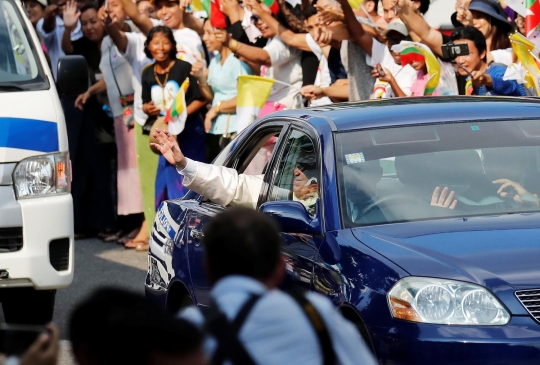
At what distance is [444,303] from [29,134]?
350 centimetres

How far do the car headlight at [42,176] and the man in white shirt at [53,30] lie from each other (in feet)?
18.7

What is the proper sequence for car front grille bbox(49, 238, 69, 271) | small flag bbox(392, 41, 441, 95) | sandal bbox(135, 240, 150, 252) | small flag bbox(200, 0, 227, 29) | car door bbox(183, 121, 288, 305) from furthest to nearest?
sandal bbox(135, 240, 150, 252), small flag bbox(200, 0, 227, 29), small flag bbox(392, 41, 441, 95), car front grille bbox(49, 238, 69, 271), car door bbox(183, 121, 288, 305)

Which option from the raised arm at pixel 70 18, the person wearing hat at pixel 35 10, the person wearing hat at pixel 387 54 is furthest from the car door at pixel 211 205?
the person wearing hat at pixel 35 10

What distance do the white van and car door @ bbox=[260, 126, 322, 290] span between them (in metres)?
1.94

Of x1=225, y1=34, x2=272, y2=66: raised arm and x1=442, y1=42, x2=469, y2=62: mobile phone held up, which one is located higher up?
x1=442, y1=42, x2=469, y2=62: mobile phone held up

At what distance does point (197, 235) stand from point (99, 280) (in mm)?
4012

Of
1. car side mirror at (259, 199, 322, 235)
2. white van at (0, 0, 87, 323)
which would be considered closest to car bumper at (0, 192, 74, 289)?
white van at (0, 0, 87, 323)

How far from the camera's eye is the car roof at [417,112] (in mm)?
5348

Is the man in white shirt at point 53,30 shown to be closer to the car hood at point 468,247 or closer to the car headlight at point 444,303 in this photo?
the car hood at point 468,247

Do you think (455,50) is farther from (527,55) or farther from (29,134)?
(29,134)

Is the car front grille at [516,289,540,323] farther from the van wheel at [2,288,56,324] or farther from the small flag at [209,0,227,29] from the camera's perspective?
the small flag at [209,0,227,29]

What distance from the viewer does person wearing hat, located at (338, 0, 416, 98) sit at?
8781 millimetres

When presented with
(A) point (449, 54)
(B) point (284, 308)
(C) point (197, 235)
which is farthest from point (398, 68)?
(B) point (284, 308)

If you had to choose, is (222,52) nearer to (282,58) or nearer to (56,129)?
(282,58)
